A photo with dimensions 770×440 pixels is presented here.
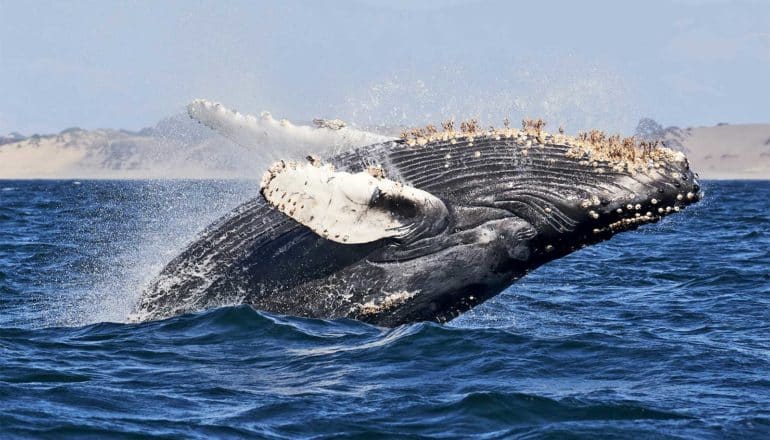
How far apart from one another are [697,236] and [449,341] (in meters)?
18.2

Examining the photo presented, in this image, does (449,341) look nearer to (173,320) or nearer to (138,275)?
(173,320)

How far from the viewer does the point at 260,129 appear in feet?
36.3

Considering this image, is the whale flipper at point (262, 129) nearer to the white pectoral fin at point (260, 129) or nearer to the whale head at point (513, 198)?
the white pectoral fin at point (260, 129)

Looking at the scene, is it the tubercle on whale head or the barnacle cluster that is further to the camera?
the barnacle cluster

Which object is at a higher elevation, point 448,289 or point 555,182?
point 555,182

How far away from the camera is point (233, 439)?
24.5 feet

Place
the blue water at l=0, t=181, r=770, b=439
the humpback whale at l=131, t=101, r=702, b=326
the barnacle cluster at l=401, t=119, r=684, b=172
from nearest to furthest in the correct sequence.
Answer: the blue water at l=0, t=181, r=770, b=439 → the humpback whale at l=131, t=101, r=702, b=326 → the barnacle cluster at l=401, t=119, r=684, b=172

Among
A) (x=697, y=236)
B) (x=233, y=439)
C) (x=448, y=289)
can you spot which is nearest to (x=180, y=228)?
(x=448, y=289)

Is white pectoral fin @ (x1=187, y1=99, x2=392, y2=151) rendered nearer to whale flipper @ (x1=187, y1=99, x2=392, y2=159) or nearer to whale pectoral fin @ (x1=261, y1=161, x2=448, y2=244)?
whale flipper @ (x1=187, y1=99, x2=392, y2=159)

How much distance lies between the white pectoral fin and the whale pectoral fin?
1.58m

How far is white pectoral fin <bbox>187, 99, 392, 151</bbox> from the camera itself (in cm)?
1095

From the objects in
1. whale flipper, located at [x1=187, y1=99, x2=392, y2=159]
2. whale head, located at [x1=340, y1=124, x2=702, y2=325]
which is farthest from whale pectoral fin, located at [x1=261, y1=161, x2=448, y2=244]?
whale flipper, located at [x1=187, y1=99, x2=392, y2=159]

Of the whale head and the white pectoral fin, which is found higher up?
the white pectoral fin

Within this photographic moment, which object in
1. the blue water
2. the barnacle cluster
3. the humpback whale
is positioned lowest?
the blue water
